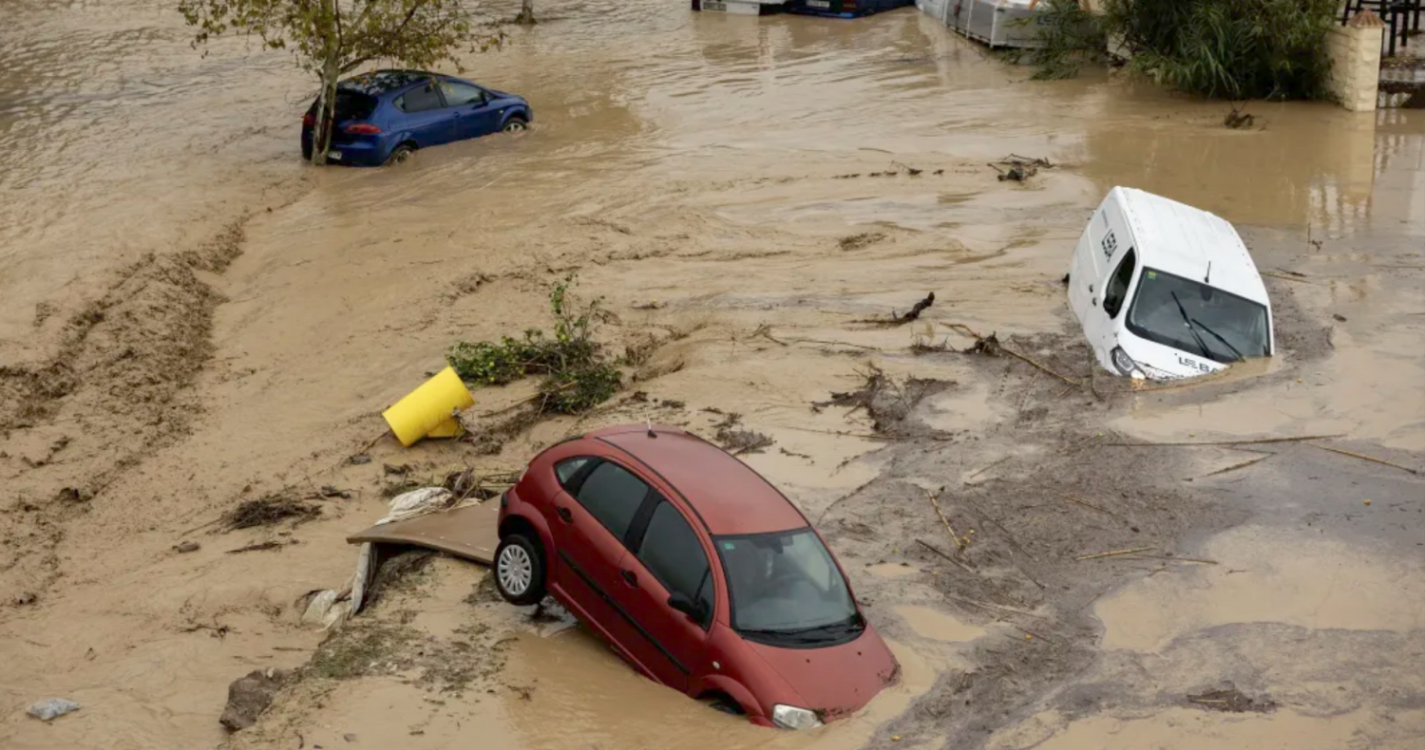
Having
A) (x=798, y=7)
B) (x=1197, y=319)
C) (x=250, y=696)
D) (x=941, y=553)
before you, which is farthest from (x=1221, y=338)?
(x=798, y=7)

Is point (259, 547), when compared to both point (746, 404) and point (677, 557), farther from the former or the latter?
point (746, 404)

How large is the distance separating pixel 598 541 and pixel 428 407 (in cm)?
448

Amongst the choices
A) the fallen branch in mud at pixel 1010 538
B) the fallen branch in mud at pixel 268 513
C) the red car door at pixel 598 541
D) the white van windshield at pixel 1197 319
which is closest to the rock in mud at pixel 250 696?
the red car door at pixel 598 541

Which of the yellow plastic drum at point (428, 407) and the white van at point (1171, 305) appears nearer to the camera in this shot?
the yellow plastic drum at point (428, 407)

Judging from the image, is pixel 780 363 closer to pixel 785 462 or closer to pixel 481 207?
pixel 785 462

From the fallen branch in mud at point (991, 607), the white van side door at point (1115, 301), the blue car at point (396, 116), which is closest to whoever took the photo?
the fallen branch in mud at point (991, 607)

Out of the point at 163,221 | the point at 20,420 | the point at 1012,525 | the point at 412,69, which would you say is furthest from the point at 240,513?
the point at 412,69

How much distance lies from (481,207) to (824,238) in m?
4.74

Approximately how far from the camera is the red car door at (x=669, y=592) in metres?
8.54

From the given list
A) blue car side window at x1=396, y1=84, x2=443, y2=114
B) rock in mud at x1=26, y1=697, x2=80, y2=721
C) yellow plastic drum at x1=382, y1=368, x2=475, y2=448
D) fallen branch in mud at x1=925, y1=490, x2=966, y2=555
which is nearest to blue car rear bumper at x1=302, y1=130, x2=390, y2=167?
blue car side window at x1=396, y1=84, x2=443, y2=114

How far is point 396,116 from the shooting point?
888 inches

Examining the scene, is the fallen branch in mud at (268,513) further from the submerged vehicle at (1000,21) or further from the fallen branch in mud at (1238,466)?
the submerged vehicle at (1000,21)

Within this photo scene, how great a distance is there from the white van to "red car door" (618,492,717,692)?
6.29m

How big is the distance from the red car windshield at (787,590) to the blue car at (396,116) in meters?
14.8
